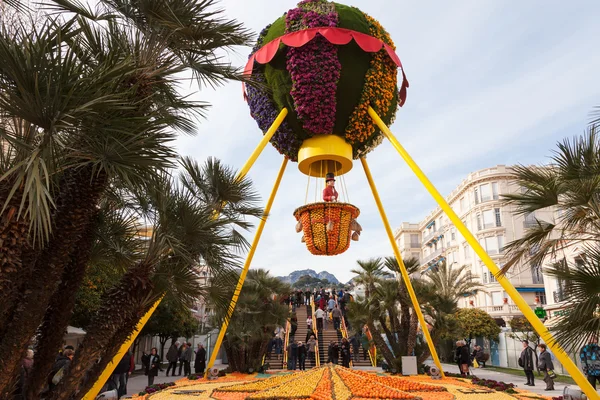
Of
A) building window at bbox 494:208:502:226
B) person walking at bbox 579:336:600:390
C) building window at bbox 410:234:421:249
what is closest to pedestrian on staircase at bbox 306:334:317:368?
person walking at bbox 579:336:600:390

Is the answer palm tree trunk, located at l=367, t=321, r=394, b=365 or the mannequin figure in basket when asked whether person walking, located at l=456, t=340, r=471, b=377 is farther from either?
the mannequin figure in basket

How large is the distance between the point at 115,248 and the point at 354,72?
7494 millimetres

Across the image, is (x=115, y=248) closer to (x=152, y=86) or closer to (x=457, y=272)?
(x=152, y=86)

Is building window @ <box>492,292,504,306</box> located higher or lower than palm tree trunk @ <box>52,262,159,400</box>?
higher

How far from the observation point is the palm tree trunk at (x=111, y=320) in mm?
4684

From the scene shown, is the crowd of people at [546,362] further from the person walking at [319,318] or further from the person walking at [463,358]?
the person walking at [319,318]

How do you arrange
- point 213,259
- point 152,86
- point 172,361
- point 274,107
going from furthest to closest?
point 172,361, point 274,107, point 213,259, point 152,86

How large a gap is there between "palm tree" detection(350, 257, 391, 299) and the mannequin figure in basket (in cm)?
708

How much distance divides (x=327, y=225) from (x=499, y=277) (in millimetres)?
4650

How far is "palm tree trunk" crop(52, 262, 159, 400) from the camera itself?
4.68 m

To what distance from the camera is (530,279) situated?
Result: 160ft

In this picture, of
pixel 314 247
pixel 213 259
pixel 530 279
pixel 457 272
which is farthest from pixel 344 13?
pixel 530 279

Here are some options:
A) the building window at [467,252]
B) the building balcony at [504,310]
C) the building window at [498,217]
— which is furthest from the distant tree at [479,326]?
the building window at [467,252]

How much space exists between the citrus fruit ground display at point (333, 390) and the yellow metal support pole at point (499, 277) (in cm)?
260
